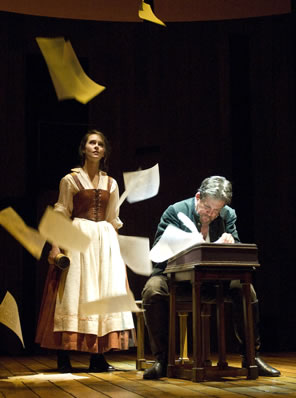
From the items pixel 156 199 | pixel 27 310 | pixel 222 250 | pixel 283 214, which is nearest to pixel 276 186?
pixel 283 214

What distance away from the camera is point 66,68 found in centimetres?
199

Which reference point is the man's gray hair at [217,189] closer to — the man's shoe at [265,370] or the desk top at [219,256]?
the desk top at [219,256]

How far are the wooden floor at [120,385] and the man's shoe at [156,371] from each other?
0.06m

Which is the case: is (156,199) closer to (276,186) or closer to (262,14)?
(276,186)

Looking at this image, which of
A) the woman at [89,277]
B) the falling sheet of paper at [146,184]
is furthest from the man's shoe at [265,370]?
the falling sheet of paper at [146,184]

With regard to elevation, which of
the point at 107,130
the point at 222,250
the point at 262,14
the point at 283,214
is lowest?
the point at 222,250

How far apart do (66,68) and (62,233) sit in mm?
502

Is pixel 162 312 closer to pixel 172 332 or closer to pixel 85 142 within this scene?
pixel 172 332

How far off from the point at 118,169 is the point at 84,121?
49 cm

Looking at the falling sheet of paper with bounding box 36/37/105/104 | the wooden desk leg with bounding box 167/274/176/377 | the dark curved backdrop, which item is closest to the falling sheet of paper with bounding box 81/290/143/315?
the wooden desk leg with bounding box 167/274/176/377

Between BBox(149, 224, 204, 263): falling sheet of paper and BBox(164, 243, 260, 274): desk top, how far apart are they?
5.0 inches

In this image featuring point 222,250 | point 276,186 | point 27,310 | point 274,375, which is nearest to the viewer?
point 222,250

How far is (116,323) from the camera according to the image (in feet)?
11.7

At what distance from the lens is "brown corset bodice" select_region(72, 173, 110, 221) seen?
368 centimetres
